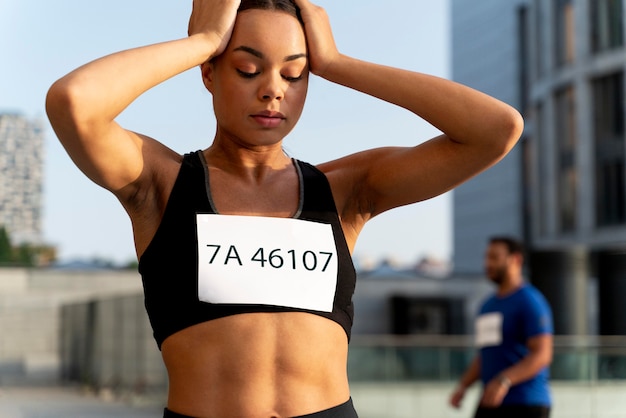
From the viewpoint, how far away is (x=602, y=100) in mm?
35000

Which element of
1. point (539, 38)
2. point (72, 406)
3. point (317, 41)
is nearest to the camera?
point (317, 41)

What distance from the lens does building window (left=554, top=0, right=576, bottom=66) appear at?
36375 mm

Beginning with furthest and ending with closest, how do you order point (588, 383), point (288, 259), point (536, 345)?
point (588, 383), point (536, 345), point (288, 259)

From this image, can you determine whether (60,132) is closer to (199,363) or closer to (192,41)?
(192,41)

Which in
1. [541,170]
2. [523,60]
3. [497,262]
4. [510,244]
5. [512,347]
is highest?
[523,60]

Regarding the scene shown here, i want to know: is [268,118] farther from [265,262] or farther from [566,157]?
[566,157]

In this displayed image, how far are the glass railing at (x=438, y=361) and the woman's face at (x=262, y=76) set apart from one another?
9.33 m

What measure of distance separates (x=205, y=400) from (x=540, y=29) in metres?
37.9

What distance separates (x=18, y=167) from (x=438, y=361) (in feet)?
51.9

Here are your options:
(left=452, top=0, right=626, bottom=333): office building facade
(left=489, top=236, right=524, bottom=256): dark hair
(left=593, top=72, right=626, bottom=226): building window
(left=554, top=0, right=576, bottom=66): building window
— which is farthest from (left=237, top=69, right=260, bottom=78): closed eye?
(left=554, top=0, right=576, bottom=66): building window

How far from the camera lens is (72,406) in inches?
738

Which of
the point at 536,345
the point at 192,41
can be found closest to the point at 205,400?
the point at 192,41

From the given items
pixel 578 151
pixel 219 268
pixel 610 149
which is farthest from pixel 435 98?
pixel 578 151

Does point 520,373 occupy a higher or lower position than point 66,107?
lower
